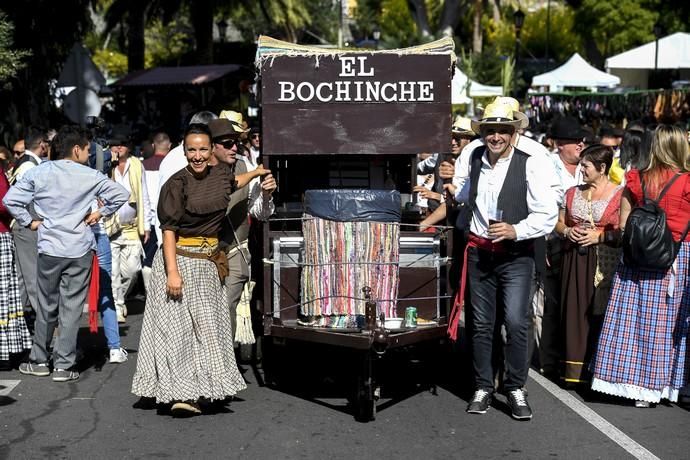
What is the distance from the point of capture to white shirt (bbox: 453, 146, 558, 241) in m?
7.26

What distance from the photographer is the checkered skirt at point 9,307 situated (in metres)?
8.98

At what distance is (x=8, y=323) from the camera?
29.6ft

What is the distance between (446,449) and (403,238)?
5.41 feet

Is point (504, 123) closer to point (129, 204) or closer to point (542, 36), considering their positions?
point (129, 204)

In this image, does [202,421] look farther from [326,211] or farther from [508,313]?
[508,313]

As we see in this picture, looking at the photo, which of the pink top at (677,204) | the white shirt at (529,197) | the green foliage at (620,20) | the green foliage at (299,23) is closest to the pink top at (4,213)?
the white shirt at (529,197)

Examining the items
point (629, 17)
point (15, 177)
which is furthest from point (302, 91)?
point (629, 17)

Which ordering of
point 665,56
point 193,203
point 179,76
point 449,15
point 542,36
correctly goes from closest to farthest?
1. point 193,203
2. point 665,56
3. point 179,76
4. point 449,15
5. point 542,36

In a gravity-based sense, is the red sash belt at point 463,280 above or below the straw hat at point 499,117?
below

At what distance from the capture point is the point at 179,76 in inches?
1221

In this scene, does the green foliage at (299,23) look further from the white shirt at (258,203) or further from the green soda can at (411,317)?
the green soda can at (411,317)

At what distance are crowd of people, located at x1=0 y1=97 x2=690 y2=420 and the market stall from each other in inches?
11.1

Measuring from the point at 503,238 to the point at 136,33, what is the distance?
28.0 metres

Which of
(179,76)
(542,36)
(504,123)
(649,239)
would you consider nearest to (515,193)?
(504,123)
